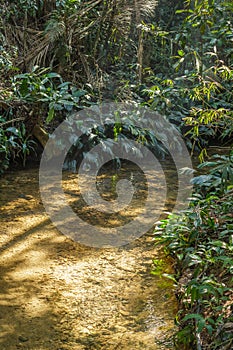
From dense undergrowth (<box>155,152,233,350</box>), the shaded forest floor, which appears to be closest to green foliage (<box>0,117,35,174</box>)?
the shaded forest floor

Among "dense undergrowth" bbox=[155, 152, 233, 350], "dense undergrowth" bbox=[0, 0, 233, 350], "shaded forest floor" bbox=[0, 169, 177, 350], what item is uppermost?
"dense undergrowth" bbox=[0, 0, 233, 350]

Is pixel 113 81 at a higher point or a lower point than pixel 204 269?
higher

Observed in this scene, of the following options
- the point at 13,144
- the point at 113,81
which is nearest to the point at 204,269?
the point at 13,144

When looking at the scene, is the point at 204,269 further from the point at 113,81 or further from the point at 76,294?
the point at 113,81

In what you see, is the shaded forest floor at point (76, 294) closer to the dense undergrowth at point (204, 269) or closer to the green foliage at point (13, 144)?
the dense undergrowth at point (204, 269)

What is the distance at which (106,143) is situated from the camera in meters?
5.11

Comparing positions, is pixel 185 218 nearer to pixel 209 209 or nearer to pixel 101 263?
pixel 209 209

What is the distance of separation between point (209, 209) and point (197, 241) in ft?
1.02

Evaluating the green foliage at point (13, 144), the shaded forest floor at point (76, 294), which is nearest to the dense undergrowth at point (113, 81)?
the green foliage at point (13, 144)

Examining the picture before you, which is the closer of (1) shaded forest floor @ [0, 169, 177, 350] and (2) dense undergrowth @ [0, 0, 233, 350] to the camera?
(1) shaded forest floor @ [0, 169, 177, 350]

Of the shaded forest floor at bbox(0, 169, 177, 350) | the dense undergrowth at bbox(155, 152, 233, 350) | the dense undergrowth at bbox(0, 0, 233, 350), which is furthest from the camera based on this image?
the dense undergrowth at bbox(0, 0, 233, 350)

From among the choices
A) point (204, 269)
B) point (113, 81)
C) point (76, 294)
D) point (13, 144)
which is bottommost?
point (76, 294)

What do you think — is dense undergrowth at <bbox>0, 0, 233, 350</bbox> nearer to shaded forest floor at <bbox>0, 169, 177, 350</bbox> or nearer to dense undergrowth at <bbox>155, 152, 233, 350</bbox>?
dense undergrowth at <bbox>155, 152, 233, 350</bbox>

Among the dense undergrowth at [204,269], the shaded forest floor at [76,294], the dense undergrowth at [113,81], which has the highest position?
the dense undergrowth at [113,81]
